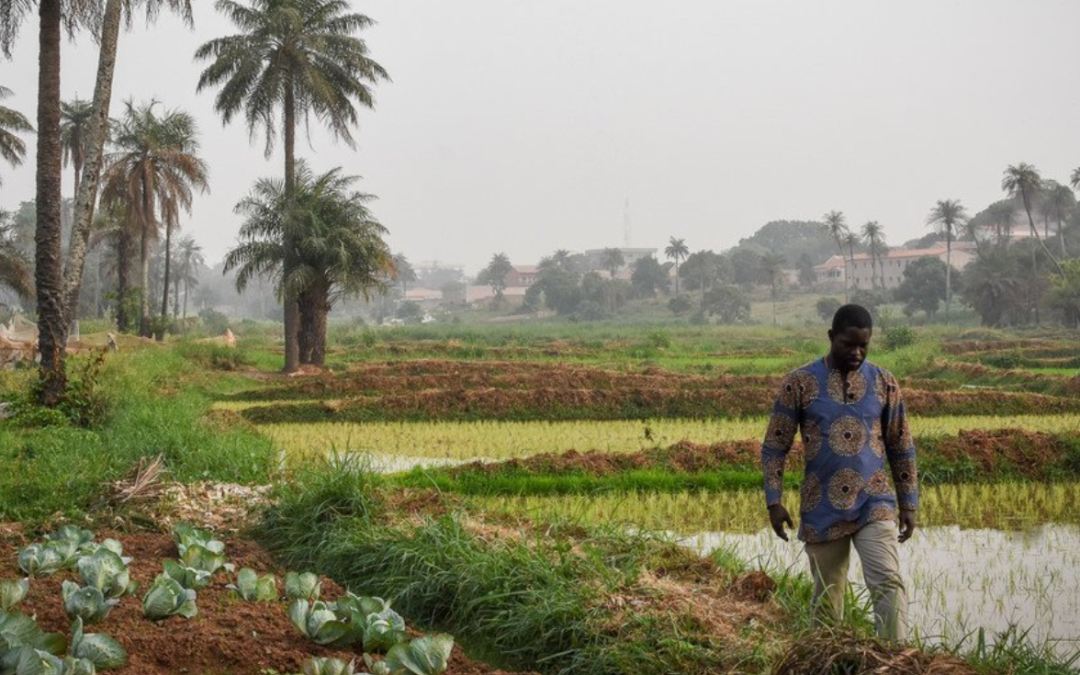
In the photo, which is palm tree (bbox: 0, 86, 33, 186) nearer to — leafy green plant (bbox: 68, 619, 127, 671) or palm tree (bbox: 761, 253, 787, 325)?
leafy green plant (bbox: 68, 619, 127, 671)

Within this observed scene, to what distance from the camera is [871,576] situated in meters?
5.00

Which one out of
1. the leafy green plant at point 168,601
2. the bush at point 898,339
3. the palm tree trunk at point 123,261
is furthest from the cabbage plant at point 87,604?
the bush at point 898,339

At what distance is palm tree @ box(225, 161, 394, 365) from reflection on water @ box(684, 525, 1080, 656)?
22320 mm

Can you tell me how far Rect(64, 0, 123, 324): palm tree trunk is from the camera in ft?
52.3

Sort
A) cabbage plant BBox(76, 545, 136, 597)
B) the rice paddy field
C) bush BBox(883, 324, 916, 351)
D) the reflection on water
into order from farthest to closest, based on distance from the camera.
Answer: bush BBox(883, 324, 916, 351) < the rice paddy field < the reflection on water < cabbage plant BBox(76, 545, 136, 597)

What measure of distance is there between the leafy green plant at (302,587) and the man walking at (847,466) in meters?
2.46

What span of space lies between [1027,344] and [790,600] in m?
38.2

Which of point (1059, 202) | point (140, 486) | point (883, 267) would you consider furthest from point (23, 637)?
point (883, 267)

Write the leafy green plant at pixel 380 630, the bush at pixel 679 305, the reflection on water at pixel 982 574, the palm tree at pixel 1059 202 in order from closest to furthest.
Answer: the leafy green plant at pixel 380 630 < the reflection on water at pixel 982 574 < the palm tree at pixel 1059 202 < the bush at pixel 679 305

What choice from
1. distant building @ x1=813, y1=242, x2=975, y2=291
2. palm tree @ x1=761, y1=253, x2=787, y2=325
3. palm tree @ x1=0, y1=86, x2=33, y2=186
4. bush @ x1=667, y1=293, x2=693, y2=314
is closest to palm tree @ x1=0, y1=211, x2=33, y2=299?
palm tree @ x1=0, y1=86, x2=33, y2=186

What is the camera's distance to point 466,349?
134 ft

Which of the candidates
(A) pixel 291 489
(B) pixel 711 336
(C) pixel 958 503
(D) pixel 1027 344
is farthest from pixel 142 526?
(B) pixel 711 336

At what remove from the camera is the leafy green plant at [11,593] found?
16.7 ft

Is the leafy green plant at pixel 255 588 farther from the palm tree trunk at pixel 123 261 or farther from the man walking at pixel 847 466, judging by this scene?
the palm tree trunk at pixel 123 261
